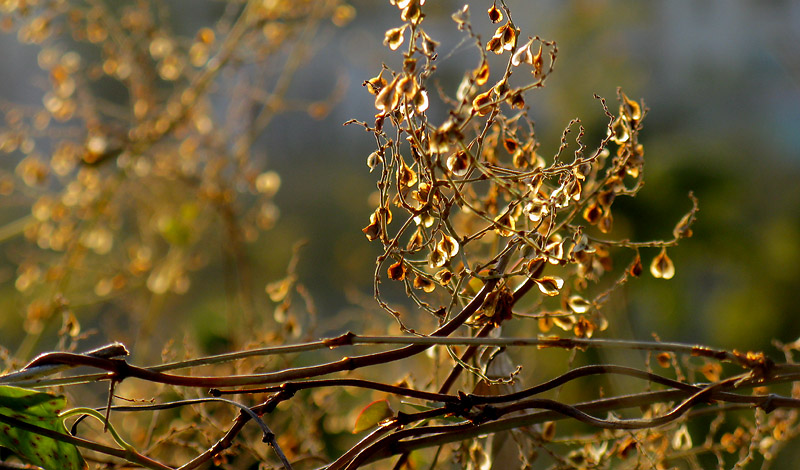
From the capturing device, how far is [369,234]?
1.05 feet

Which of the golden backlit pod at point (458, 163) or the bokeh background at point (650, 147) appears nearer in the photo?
the golden backlit pod at point (458, 163)

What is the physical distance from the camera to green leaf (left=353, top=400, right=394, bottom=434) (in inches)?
14.6

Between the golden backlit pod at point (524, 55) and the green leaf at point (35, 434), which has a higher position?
the golden backlit pod at point (524, 55)

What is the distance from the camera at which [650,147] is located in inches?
56.3

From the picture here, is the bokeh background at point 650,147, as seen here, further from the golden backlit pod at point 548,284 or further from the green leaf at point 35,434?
the green leaf at point 35,434

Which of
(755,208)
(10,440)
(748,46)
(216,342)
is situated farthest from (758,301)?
(748,46)

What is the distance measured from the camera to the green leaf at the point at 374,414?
37cm

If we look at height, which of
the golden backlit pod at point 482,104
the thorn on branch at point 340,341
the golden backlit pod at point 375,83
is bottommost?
the thorn on branch at point 340,341

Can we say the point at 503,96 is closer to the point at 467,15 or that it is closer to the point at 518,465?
the point at 467,15

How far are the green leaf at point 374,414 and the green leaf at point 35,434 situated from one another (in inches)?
5.4

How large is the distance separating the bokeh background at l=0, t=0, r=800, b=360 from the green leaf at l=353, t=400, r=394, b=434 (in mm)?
212

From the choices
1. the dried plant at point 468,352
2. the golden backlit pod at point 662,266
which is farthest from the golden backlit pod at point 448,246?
the golden backlit pod at point 662,266

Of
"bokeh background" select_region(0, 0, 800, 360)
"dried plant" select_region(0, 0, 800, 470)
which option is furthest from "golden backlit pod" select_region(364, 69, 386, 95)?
"bokeh background" select_region(0, 0, 800, 360)

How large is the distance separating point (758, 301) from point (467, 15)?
108cm
